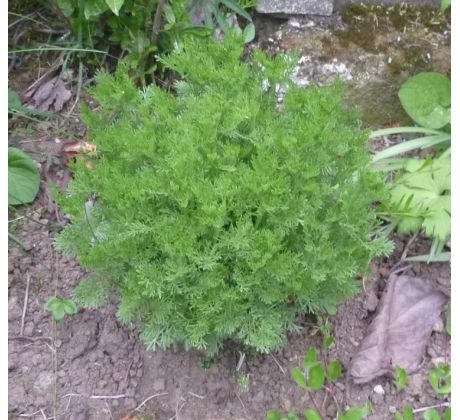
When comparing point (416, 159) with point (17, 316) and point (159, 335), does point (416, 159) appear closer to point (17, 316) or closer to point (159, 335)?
point (159, 335)

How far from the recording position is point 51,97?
2395 mm

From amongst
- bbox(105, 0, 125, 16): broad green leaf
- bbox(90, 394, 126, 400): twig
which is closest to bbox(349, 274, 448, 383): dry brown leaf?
bbox(90, 394, 126, 400): twig

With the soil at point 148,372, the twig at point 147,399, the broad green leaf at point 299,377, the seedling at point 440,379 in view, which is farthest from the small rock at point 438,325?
the twig at point 147,399

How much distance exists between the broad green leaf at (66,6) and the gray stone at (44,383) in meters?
1.12

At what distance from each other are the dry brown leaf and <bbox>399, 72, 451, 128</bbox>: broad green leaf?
518mm

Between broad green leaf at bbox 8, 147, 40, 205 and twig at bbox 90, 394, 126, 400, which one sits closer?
twig at bbox 90, 394, 126, 400

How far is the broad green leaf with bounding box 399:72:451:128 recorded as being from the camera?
220 centimetres

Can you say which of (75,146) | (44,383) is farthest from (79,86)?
(44,383)

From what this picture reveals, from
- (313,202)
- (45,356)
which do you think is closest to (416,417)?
(313,202)

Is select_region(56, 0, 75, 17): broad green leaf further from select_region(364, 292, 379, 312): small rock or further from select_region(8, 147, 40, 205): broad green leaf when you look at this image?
select_region(364, 292, 379, 312): small rock

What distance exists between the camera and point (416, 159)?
6.93 ft

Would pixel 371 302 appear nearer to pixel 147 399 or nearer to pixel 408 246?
pixel 408 246

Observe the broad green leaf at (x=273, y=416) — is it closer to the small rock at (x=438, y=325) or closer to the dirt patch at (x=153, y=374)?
the dirt patch at (x=153, y=374)

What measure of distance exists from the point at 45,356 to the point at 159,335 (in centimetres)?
39
